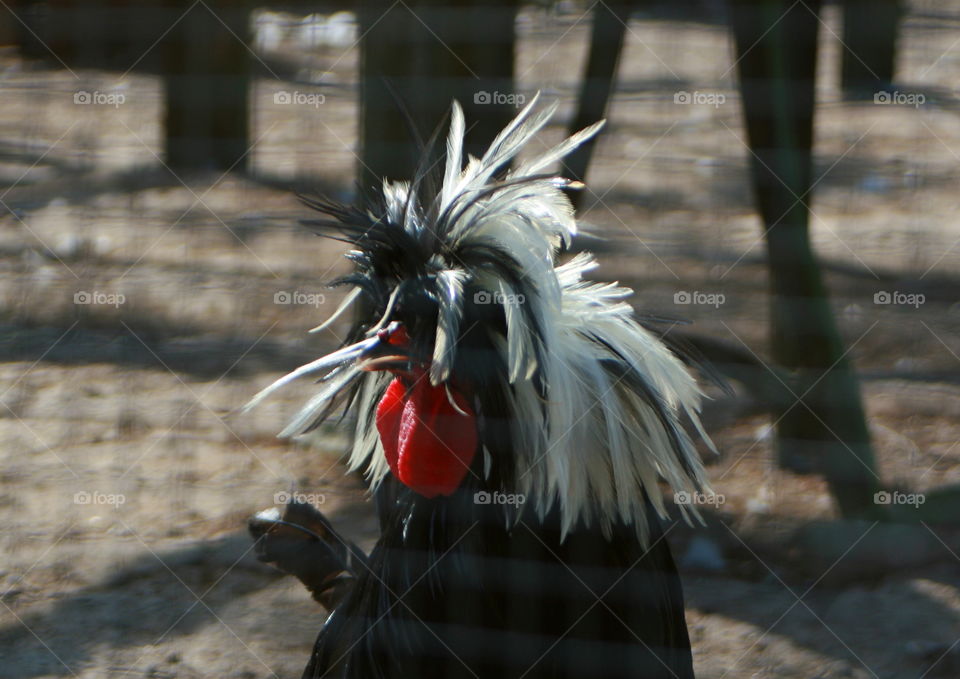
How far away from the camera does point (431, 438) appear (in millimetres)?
1155

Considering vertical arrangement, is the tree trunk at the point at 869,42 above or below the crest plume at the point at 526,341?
above

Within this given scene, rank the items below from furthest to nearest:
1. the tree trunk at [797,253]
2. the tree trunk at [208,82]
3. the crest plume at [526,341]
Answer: the tree trunk at [208,82] < the tree trunk at [797,253] < the crest plume at [526,341]

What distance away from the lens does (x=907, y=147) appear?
2871 millimetres

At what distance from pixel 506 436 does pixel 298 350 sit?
1424 mm

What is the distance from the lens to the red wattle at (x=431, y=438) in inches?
45.4

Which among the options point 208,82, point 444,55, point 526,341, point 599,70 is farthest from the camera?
point 208,82

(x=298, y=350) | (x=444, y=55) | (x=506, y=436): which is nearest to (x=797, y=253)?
(x=444, y=55)

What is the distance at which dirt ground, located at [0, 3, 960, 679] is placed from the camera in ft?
5.99

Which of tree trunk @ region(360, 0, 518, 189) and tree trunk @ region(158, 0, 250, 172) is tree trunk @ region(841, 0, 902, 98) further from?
tree trunk @ region(158, 0, 250, 172)

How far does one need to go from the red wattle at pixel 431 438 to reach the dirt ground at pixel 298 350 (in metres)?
0.30

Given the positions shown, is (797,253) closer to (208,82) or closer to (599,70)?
(599,70)

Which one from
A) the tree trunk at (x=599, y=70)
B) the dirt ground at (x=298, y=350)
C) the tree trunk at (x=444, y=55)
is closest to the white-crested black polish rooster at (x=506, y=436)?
the dirt ground at (x=298, y=350)

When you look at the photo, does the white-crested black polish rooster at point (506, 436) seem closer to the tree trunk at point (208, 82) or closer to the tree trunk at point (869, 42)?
the tree trunk at point (869, 42)

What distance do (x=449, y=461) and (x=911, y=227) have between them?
171cm
